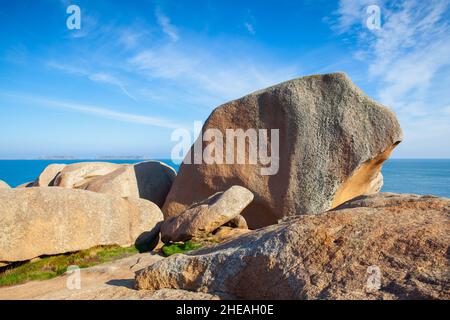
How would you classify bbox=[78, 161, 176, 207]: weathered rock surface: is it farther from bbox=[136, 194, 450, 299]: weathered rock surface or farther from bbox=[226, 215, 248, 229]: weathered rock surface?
→ bbox=[136, 194, 450, 299]: weathered rock surface

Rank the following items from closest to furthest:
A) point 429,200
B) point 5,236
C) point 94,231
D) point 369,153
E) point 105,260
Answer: point 429,200 → point 5,236 → point 105,260 → point 94,231 → point 369,153

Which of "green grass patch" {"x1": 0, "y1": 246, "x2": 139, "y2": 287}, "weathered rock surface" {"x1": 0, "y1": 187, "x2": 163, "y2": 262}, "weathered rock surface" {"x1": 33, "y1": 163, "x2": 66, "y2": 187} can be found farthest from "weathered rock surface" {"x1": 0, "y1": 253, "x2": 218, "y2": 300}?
"weathered rock surface" {"x1": 33, "y1": 163, "x2": 66, "y2": 187}

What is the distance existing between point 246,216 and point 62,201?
5928 millimetres

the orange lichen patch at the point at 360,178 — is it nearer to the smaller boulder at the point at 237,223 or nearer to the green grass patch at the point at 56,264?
the smaller boulder at the point at 237,223

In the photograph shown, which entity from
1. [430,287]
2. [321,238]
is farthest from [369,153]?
[430,287]

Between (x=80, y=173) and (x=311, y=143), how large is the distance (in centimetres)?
1001

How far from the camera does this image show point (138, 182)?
1315 cm

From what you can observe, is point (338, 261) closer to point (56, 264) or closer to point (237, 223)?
point (237, 223)

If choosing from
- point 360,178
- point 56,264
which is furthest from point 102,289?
point 360,178

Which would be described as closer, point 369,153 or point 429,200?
point 429,200

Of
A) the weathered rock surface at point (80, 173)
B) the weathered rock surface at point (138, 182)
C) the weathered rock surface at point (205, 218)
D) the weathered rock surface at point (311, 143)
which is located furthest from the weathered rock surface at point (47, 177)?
the weathered rock surface at point (311, 143)

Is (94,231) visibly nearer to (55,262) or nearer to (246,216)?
(55,262)

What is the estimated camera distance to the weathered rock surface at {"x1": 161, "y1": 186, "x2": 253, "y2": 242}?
8.91 meters

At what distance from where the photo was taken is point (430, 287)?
10.4ft
